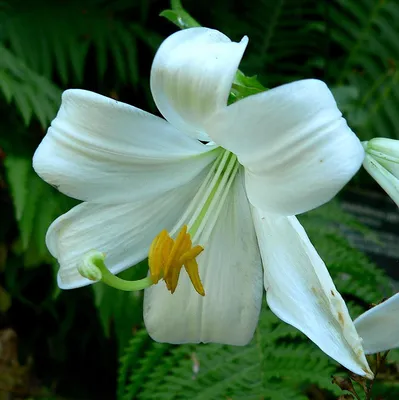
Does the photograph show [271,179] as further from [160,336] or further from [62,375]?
[62,375]

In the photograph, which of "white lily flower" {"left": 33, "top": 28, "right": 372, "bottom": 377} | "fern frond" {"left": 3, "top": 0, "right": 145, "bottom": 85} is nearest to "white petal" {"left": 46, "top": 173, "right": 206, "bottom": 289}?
"white lily flower" {"left": 33, "top": 28, "right": 372, "bottom": 377}

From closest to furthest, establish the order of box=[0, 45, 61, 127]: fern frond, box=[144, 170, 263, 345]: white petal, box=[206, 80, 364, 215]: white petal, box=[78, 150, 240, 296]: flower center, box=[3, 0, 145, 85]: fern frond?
box=[206, 80, 364, 215]: white petal → box=[78, 150, 240, 296]: flower center → box=[144, 170, 263, 345]: white petal → box=[0, 45, 61, 127]: fern frond → box=[3, 0, 145, 85]: fern frond

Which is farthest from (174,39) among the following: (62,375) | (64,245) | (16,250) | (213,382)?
(62,375)

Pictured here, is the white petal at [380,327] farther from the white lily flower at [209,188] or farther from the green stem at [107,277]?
the green stem at [107,277]

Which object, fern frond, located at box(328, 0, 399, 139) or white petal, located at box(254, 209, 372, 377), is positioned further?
fern frond, located at box(328, 0, 399, 139)

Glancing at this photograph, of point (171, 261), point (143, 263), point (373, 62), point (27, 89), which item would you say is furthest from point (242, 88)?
point (373, 62)

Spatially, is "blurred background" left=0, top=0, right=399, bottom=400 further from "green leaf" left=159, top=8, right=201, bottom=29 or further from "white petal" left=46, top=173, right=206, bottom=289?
"green leaf" left=159, top=8, right=201, bottom=29

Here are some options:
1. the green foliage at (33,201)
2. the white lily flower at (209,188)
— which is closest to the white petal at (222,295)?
the white lily flower at (209,188)
